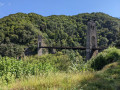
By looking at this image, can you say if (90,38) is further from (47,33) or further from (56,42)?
(47,33)

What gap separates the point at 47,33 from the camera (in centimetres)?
5178

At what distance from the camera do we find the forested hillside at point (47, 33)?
118 ft

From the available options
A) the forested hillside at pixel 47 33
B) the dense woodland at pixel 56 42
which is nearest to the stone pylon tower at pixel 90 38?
the dense woodland at pixel 56 42

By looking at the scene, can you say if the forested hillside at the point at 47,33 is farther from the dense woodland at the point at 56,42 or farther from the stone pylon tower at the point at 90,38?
the stone pylon tower at the point at 90,38

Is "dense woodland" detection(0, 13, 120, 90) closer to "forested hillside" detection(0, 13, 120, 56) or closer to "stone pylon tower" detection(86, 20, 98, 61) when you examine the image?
"forested hillside" detection(0, 13, 120, 56)

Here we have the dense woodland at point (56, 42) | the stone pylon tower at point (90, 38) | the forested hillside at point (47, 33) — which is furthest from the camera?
the forested hillside at point (47, 33)

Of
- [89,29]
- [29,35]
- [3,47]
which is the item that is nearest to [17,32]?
[29,35]

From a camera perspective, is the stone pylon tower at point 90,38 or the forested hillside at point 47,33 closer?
the stone pylon tower at point 90,38

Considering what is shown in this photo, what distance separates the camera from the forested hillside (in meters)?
36.0

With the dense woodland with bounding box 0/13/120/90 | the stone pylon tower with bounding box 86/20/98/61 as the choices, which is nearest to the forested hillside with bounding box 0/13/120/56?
the dense woodland with bounding box 0/13/120/90

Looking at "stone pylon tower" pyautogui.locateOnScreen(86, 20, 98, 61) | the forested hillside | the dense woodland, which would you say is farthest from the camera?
the forested hillside

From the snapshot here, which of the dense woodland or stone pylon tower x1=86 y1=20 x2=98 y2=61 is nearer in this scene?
the dense woodland

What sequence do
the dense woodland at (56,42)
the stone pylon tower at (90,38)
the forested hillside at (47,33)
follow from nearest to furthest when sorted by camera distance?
1. the dense woodland at (56,42)
2. the stone pylon tower at (90,38)
3. the forested hillside at (47,33)

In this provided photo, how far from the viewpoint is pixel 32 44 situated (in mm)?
38219
